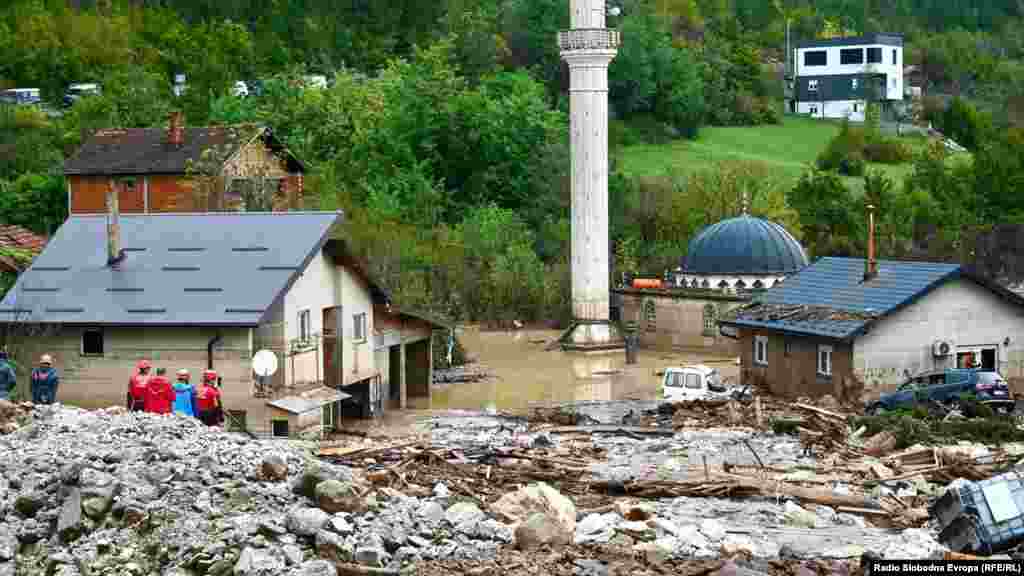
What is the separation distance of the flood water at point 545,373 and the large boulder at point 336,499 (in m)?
20.6

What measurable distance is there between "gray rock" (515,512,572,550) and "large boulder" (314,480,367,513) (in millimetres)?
1788

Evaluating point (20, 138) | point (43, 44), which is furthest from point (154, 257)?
point (43, 44)

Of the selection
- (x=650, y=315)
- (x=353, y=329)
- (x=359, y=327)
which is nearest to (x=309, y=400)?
(x=353, y=329)

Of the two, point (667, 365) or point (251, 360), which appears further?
point (667, 365)

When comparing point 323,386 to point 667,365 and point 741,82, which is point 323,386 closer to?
point 667,365

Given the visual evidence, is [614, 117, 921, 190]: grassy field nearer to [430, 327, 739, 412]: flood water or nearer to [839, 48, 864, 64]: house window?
[839, 48, 864, 64]: house window

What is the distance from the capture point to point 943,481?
90.6ft

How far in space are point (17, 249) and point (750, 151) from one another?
59780 millimetres

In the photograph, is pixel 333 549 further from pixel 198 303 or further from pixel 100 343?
pixel 100 343

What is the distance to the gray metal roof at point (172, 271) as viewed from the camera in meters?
35.5

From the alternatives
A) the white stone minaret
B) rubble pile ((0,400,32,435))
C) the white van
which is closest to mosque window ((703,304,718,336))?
the white stone minaret

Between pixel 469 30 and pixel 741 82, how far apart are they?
60.9ft

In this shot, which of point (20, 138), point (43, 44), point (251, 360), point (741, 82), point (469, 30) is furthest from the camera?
point (741, 82)

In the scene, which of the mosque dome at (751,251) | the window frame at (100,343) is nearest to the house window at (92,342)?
the window frame at (100,343)
